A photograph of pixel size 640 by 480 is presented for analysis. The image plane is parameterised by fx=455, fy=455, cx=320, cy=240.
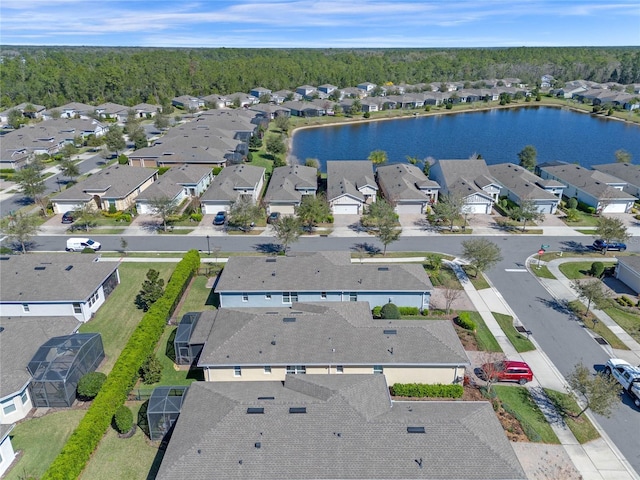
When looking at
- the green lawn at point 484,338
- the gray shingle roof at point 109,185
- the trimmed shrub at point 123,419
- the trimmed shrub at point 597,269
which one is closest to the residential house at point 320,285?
the green lawn at point 484,338

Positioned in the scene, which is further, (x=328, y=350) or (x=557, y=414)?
(x=328, y=350)

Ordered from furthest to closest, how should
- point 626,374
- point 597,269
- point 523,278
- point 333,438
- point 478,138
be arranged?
1. point 478,138
2. point 523,278
3. point 597,269
4. point 626,374
5. point 333,438

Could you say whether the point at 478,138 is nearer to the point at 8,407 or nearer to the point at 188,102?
the point at 188,102

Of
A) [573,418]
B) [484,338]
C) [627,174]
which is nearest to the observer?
[573,418]

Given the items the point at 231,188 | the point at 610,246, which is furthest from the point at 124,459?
the point at 610,246

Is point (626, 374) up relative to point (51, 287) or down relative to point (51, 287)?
down

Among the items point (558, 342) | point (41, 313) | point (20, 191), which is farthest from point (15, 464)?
point (20, 191)

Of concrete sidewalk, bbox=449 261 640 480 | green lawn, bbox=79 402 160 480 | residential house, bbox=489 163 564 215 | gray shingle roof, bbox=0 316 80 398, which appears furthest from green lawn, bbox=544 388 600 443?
gray shingle roof, bbox=0 316 80 398

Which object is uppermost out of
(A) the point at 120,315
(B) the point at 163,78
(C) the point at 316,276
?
(B) the point at 163,78
